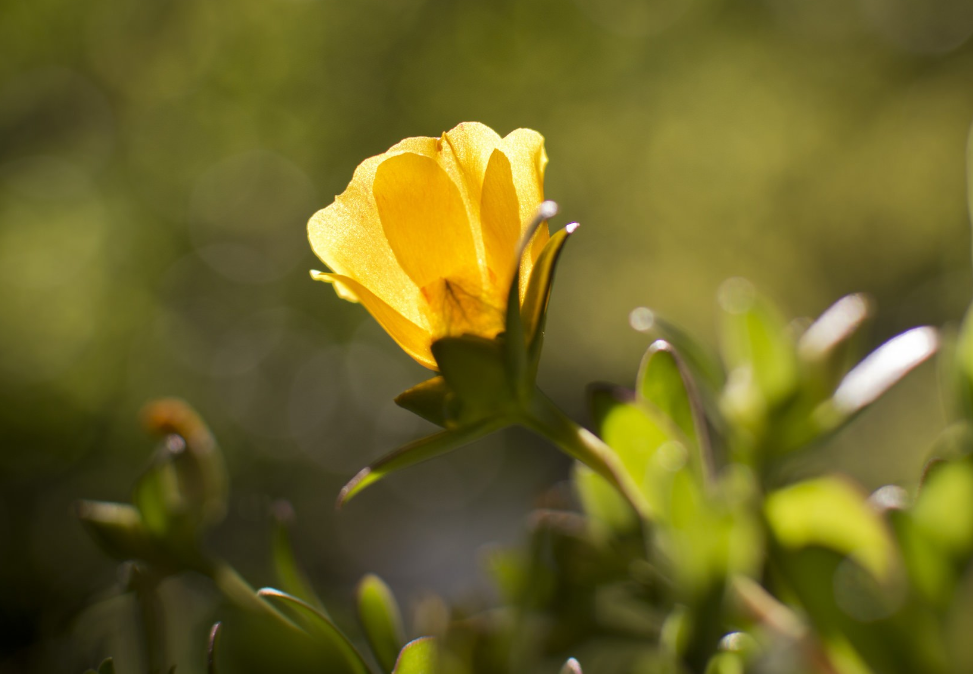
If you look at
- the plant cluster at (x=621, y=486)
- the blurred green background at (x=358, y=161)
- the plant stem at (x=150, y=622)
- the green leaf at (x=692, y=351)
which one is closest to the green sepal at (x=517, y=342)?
the plant cluster at (x=621, y=486)

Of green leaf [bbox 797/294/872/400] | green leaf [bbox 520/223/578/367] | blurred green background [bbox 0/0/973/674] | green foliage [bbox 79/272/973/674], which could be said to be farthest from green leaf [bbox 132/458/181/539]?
blurred green background [bbox 0/0/973/674]

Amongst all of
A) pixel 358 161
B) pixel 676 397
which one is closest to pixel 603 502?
pixel 676 397

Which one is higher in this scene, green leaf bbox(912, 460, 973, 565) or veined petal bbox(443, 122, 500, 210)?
veined petal bbox(443, 122, 500, 210)

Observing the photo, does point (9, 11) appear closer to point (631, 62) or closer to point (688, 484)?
point (631, 62)

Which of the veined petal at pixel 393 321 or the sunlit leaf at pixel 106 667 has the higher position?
the veined petal at pixel 393 321

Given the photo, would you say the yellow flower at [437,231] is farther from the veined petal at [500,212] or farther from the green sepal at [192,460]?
the green sepal at [192,460]

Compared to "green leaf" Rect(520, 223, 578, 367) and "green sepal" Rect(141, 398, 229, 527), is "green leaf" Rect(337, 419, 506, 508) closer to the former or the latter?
"green leaf" Rect(520, 223, 578, 367)
